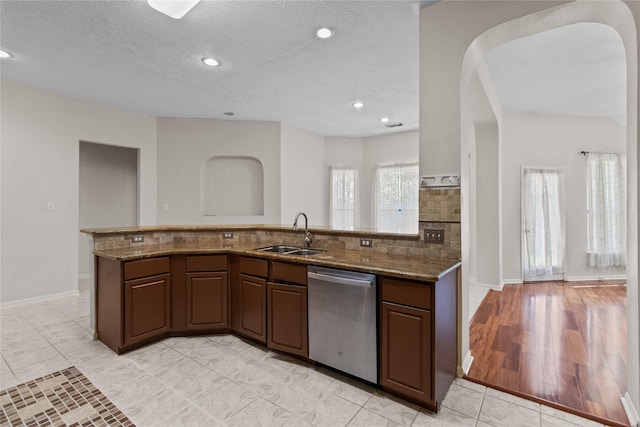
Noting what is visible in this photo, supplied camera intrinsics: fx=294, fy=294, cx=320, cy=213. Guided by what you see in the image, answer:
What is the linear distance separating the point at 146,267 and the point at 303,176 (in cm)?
402

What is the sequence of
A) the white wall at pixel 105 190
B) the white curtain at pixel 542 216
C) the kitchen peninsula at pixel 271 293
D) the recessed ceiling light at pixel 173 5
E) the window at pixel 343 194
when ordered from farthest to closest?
the window at pixel 343 194 → the white wall at pixel 105 190 → the white curtain at pixel 542 216 → the recessed ceiling light at pixel 173 5 → the kitchen peninsula at pixel 271 293

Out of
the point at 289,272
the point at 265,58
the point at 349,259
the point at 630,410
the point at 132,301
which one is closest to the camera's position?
the point at 630,410

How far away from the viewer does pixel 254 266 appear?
2.56 metres

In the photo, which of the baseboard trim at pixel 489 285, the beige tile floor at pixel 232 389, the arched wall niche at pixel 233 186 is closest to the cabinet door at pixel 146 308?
the beige tile floor at pixel 232 389

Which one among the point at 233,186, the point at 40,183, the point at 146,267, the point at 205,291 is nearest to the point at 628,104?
the point at 205,291

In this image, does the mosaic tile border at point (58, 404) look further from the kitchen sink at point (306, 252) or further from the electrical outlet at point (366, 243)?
the electrical outlet at point (366, 243)

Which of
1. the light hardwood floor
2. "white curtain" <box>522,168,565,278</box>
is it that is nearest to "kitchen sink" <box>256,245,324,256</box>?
the light hardwood floor

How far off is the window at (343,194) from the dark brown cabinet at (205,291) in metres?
4.31

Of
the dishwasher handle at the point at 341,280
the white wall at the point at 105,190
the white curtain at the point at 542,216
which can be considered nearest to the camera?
the dishwasher handle at the point at 341,280

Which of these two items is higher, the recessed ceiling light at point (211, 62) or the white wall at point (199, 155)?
the recessed ceiling light at point (211, 62)

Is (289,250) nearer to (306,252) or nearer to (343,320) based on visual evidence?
(306,252)

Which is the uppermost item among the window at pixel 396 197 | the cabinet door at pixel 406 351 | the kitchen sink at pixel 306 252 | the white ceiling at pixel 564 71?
the white ceiling at pixel 564 71

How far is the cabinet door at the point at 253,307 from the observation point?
2512 mm

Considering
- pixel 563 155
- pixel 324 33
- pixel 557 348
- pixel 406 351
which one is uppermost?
pixel 324 33
